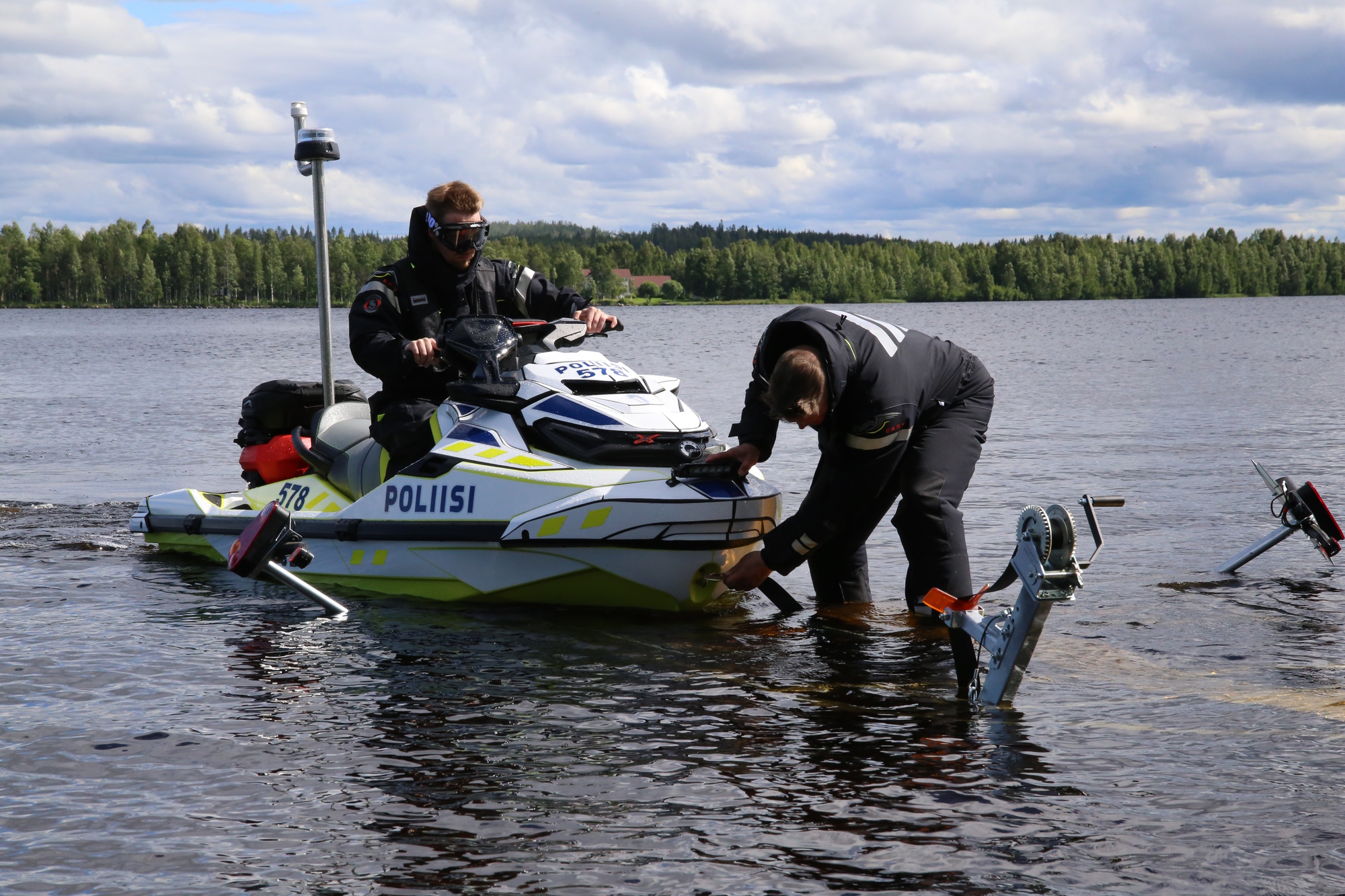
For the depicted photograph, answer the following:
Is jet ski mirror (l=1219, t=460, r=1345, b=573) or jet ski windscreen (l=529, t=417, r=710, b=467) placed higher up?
jet ski windscreen (l=529, t=417, r=710, b=467)

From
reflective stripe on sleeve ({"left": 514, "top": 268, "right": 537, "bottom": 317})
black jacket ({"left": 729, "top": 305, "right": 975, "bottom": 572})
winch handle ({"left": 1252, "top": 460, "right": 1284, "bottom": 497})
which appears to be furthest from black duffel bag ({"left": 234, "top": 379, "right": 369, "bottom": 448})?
winch handle ({"left": 1252, "top": 460, "right": 1284, "bottom": 497})

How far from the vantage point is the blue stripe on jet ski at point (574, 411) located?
623 centimetres

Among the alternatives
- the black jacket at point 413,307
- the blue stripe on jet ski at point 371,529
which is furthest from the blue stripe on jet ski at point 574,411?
the black jacket at point 413,307

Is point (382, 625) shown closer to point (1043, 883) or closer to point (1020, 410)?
point (1043, 883)

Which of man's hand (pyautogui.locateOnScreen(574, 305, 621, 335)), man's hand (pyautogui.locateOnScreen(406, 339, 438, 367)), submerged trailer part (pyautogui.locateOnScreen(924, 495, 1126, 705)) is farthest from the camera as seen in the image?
man's hand (pyautogui.locateOnScreen(574, 305, 621, 335))

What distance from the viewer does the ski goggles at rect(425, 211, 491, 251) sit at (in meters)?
6.81

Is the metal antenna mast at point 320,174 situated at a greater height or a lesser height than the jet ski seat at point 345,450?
greater

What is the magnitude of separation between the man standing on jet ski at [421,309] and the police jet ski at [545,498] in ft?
0.66

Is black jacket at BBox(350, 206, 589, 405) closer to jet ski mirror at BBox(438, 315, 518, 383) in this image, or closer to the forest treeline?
jet ski mirror at BBox(438, 315, 518, 383)

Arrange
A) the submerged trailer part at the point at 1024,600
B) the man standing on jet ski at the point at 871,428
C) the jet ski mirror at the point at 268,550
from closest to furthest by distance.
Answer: the submerged trailer part at the point at 1024,600, the man standing on jet ski at the point at 871,428, the jet ski mirror at the point at 268,550

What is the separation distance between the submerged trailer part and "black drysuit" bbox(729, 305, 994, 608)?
27.1 inches

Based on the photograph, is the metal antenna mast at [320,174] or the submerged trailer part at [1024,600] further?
the metal antenna mast at [320,174]

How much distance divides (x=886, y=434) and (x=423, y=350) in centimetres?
274

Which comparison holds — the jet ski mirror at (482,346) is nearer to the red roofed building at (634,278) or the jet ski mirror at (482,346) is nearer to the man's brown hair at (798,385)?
the man's brown hair at (798,385)
